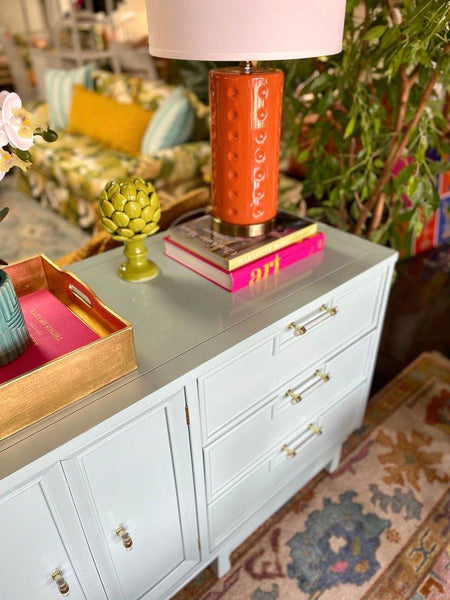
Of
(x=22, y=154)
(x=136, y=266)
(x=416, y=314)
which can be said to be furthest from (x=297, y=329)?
(x=416, y=314)

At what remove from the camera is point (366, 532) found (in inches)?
55.1

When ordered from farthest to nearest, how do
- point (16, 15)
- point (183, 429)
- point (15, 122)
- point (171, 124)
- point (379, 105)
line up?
1. point (16, 15)
2. point (171, 124)
3. point (379, 105)
4. point (183, 429)
5. point (15, 122)

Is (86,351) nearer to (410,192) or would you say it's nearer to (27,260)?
(27,260)

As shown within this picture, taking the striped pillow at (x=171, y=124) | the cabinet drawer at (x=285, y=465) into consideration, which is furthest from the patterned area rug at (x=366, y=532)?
the striped pillow at (x=171, y=124)

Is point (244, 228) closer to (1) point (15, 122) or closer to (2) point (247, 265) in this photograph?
(2) point (247, 265)

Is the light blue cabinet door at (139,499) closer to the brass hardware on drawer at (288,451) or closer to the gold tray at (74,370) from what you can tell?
the gold tray at (74,370)

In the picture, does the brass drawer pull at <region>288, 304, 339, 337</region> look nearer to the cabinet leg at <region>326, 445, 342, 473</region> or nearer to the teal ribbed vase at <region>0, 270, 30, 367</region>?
the teal ribbed vase at <region>0, 270, 30, 367</region>

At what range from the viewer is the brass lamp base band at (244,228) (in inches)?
42.6

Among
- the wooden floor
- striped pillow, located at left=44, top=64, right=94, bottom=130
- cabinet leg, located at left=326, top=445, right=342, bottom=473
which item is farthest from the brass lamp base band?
striped pillow, located at left=44, top=64, right=94, bottom=130

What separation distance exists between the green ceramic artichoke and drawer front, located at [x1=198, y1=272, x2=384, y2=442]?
35cm

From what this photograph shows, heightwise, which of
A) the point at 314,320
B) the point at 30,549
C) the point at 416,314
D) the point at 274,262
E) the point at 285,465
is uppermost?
the point at 274,262

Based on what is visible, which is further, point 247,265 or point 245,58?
point 247,265

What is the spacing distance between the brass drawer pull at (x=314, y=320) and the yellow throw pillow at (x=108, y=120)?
90.6 inches

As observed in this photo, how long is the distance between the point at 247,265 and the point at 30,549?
66 cm
